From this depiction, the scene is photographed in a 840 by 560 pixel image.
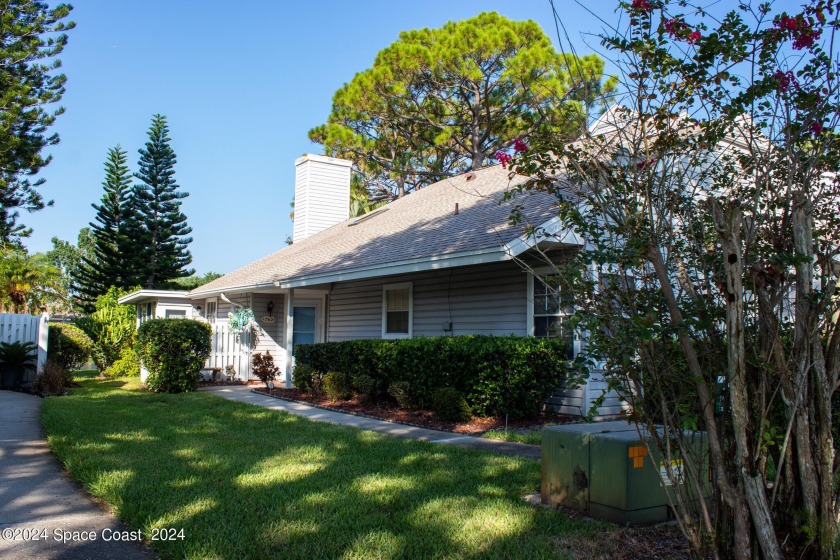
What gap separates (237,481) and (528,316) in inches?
240

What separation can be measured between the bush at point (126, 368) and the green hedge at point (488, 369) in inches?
449

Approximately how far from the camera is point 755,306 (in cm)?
315

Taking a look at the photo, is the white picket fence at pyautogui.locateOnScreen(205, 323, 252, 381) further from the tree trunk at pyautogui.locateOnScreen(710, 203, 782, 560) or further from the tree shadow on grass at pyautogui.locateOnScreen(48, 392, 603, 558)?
the tree trunk at pyautogui.locateOnScreen(710, 203, 782, 560)

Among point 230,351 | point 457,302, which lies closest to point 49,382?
point 230,351

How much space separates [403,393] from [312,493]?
552 centimetres

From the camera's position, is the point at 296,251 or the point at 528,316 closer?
the point at 528,316

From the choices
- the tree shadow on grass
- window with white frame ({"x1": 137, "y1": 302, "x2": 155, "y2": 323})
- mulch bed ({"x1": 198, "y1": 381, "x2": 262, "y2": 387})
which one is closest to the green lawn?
the tree shadow on grass

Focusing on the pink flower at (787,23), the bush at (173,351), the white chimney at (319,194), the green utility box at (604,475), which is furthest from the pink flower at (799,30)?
the white chimney at (319,194)

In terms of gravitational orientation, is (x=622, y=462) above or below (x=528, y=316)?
below

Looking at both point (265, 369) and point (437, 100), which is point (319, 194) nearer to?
point (437, 100)

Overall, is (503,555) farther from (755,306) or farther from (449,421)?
(449,421)

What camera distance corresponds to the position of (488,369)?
9.27 m

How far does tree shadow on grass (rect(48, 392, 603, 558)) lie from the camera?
392 centimetres

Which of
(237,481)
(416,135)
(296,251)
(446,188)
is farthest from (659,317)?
(416,135)
